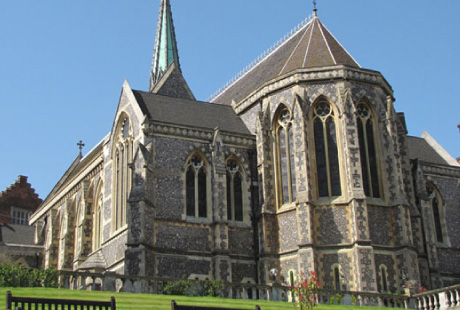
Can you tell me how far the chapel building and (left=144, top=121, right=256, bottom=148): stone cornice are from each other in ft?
0.20

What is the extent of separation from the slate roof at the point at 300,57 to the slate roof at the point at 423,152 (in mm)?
8553

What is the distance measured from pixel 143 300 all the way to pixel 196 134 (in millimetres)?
14750

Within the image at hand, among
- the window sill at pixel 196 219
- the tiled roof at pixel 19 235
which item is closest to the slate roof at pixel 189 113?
the window sill at pixel 196 219

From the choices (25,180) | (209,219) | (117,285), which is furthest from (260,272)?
(25,180)

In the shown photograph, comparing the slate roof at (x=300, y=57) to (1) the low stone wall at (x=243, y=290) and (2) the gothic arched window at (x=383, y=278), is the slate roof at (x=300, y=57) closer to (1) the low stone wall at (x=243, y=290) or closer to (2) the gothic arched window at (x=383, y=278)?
(2) the gothic arched window at (x=383, y=278)

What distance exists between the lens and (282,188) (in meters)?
37.3

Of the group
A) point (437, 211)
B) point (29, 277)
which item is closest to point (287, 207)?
point (437, 211)

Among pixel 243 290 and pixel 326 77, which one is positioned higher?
pixel 326 77

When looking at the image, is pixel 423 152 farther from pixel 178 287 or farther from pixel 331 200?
pixel 178 287

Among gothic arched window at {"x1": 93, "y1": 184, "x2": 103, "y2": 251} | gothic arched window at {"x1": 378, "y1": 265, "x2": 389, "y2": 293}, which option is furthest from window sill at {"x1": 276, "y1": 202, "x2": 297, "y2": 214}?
gothic arched window at {"x1": 93, "y1": 184, "x2": 103, "y2": 251}

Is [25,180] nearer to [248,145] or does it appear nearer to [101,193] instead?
[101,193]

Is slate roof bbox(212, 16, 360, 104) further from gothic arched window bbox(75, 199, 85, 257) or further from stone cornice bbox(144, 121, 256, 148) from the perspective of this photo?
gothic arched window bbox(75, 199, 85, 257)

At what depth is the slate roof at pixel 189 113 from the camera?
127 ft

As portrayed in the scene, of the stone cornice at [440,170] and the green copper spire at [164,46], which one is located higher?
the green copper spire at [164,46]
